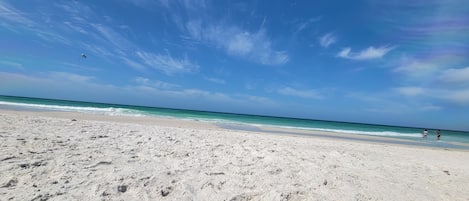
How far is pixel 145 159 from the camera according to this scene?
3766mm

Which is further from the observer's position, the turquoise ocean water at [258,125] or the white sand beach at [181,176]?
the turquoise ocean water at [258,125]

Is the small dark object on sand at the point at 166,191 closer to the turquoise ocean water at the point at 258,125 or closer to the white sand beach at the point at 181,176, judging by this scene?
the white sand beach at the point at 181,176

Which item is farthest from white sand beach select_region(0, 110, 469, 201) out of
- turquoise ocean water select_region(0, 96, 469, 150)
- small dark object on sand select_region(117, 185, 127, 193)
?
turquoise ocean water select_region(0, 96, 469, 150)

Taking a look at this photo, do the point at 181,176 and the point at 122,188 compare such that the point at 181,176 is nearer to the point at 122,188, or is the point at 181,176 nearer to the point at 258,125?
the point at 122,188

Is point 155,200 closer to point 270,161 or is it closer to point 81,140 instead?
point 270,161

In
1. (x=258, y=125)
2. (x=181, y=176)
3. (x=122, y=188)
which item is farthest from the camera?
(x=258, y=125)

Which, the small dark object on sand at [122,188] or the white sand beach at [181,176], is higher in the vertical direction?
the white sand beach at [181,176]

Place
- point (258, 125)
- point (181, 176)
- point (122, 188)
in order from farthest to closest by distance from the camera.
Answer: point (258, 125) < point (181, 176) < point (122, 188)

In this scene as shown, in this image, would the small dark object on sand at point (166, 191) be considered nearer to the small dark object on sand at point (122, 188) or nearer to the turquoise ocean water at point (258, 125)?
the small dark object on sand at point (122, 188)

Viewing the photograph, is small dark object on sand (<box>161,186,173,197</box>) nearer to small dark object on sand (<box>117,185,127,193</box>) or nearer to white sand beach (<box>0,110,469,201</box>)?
white sand beach (<box>0,110,469,201</box>)

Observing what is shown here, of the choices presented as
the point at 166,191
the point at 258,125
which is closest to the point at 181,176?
the point at 166,191

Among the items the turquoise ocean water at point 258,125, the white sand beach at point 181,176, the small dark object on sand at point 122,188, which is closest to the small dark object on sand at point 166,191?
the white sand beach at point 181,176

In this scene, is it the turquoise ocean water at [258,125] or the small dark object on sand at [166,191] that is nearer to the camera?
the small dark object on sand at [166,191]

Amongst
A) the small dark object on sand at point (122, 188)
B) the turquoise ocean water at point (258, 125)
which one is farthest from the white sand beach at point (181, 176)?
the turquoise ocean water at point (258, 125)
